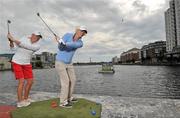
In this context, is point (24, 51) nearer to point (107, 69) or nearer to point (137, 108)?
point (137, 108)

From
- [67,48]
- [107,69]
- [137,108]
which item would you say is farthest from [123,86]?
[107,69]

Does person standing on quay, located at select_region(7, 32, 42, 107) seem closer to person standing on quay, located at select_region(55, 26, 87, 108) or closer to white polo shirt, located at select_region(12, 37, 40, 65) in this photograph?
white polo shirt, located at select_region(12, 37, 40, 65)

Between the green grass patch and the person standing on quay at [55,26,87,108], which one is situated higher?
the person standing on quay at [55,26,87,108]

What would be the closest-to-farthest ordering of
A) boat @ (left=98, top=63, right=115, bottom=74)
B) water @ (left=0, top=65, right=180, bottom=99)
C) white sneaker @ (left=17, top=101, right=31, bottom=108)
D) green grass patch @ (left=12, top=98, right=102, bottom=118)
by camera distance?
green grass patch @ (left=12, top=98, right=102, bottom=118) → white sneaker @ (left=17, top=101, right=31, bottom=108) → water @ (left=0, top=65, right=180, bottom=99) → boat @ (left=98, top=63, right=115, bottom=74)

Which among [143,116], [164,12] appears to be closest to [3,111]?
[143,116]

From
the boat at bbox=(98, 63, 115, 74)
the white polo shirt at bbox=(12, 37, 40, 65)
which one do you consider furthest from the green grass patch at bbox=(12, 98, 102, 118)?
the boat at bbox=(98, 63, 115, 74)

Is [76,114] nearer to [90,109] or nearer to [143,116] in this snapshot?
[90,109]

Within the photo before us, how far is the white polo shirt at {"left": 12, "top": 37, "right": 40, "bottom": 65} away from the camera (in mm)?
7246

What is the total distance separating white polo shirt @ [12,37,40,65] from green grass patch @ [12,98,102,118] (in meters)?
1.18

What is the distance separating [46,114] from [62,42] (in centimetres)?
173

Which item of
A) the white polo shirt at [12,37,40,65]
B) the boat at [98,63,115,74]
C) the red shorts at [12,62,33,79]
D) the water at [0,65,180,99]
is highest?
the white polo shirt at [12,37,40,65]

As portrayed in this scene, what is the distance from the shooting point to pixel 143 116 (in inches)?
255

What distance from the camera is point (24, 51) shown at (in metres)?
7.32

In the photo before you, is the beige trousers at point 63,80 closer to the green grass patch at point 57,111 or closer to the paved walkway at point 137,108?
the green grass patch at point 57,111
